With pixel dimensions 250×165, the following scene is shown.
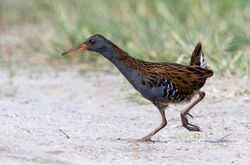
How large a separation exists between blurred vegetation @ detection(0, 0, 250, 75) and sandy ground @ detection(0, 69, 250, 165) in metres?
0.54

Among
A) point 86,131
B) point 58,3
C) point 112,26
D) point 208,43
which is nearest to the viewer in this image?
point 86,131

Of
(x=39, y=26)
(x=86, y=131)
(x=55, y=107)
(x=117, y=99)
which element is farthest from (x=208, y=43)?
(x=39, y=26)

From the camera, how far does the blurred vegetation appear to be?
1162 cm

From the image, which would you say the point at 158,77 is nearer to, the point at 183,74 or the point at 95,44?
the point at 183,74

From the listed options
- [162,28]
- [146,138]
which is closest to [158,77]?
[146,138]

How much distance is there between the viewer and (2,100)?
34.9 ft

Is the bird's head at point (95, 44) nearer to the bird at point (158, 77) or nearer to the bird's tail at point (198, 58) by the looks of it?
the bird at point (158, 77)

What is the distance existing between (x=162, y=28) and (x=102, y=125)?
434 cm

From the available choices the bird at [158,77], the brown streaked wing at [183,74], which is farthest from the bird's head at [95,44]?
the brown streaked wing at [183,74]

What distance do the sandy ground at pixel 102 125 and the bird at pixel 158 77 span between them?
0.37m

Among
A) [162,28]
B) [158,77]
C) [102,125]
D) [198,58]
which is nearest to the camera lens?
[158,77]

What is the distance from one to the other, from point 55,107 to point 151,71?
2688mm

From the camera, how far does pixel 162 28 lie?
13.1m

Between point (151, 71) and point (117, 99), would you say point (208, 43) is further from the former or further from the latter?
point (151, 71)
